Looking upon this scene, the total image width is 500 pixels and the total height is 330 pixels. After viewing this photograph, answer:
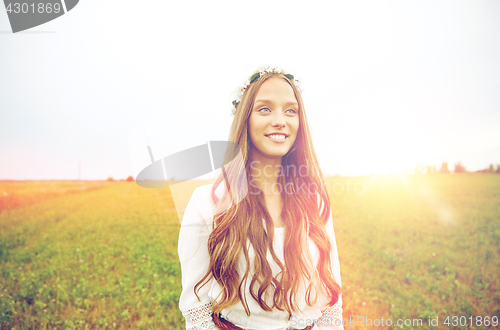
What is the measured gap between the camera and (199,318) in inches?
63.6

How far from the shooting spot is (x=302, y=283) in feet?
5.78

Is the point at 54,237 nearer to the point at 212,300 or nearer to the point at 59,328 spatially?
the point at 59,328

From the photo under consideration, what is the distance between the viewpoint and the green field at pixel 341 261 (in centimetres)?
398

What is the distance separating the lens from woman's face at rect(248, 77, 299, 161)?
1.75 m

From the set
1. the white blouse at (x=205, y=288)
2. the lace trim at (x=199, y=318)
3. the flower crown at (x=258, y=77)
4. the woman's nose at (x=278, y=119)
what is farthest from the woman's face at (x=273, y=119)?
the lace trim at (x=199, y=318)

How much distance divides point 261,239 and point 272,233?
104 millimetres

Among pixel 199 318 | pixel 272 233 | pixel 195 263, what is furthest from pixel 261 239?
pixel 199 318

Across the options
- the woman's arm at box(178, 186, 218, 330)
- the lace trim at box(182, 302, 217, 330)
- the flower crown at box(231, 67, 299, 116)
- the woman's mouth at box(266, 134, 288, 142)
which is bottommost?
the lace trim at box(182, 302, 217, 330)

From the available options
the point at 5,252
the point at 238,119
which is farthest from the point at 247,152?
the point at 5,252

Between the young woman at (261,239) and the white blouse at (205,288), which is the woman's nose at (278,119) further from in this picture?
the white blouse at (205,288)

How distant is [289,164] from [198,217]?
3.04 ft

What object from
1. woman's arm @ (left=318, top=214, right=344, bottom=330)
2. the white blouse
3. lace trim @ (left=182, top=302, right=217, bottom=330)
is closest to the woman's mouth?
the white blouse

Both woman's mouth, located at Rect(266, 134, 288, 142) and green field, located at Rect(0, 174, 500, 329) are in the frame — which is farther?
green field, located at Rect(0, 174, 500, 329)

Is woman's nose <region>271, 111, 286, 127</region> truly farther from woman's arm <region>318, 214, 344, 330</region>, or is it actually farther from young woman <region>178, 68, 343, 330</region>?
woman's arm <region>318, 214, 344, 330</region>
